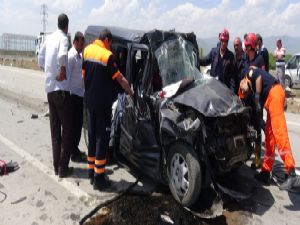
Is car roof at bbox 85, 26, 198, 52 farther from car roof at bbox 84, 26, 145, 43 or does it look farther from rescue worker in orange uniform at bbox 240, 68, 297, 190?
rescue worker in orange uniform at bbox 240, 68, 297, 190

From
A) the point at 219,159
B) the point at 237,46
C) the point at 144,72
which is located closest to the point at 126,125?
the point at 144,72

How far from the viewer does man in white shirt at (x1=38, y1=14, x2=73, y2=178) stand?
4972mm

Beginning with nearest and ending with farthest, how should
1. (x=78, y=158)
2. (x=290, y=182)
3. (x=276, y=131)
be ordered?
1. (x=290, y=182)
2. (x=276, y=131)
3. (x=78, y=158)

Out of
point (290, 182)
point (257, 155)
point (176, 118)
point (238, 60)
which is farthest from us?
point (238, 60)

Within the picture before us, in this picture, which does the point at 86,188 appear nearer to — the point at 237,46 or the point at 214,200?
the point at 214,200

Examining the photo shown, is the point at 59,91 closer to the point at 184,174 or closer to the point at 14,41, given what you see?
the point at 184,174

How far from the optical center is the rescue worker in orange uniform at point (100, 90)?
4504 mm

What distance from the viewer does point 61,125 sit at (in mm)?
5312

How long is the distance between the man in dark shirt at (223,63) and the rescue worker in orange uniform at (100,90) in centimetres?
210

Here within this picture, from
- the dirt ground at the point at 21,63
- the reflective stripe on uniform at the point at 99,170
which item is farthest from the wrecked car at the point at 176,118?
the dirt ground at the point at 21,63

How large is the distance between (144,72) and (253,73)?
157cm

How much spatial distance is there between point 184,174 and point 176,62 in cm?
162

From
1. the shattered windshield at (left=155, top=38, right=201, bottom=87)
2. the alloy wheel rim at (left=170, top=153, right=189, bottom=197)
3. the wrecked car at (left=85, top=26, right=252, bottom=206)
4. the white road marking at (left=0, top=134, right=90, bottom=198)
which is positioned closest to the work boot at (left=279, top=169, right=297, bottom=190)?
the wrecked car at (left=85, top=26, right=252, bottom=206)

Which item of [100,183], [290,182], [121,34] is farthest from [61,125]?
[290,182]
